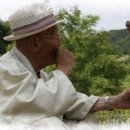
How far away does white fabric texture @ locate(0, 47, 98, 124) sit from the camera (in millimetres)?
1785

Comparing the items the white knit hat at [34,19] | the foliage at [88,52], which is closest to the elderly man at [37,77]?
the white knit hat at [34,19]

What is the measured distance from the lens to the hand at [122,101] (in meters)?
2.04

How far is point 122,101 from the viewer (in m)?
2.05

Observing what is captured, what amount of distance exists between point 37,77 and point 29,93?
159mm

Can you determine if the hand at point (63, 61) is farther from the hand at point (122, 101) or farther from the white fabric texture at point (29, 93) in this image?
the hand at point (122, 101)

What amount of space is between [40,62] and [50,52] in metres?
0.06

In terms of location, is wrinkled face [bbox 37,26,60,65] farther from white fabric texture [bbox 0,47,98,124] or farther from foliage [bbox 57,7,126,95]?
foliage [bbox 57,7,126,95]

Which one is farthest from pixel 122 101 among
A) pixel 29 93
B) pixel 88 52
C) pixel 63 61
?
pixel 88 52

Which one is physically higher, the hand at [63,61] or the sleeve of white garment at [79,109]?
the hand at [63,61]

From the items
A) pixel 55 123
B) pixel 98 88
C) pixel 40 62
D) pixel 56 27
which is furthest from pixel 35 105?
pixel 98 88

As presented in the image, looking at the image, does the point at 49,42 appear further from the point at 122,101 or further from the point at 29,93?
the point at 122,101

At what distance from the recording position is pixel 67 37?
20562 mm

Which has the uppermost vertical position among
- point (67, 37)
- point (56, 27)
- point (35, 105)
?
point (56, 27)

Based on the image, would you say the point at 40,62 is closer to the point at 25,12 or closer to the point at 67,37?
the point at 25,12
